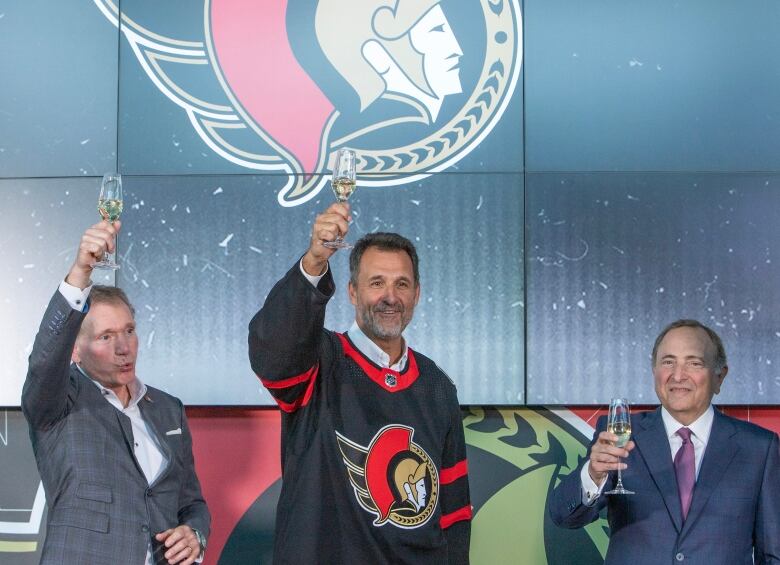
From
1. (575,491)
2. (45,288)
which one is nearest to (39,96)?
(45,288)

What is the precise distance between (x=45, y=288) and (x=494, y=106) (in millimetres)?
1810

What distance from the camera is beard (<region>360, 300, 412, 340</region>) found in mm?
2930

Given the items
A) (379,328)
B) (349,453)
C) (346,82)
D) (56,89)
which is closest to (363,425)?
(349,453)

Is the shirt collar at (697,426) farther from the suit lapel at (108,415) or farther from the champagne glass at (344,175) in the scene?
the suit lapel at (108,415)

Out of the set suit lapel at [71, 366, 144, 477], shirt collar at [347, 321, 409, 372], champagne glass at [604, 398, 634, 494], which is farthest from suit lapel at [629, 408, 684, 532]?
suit lapel at [71, 366, 144, 477]

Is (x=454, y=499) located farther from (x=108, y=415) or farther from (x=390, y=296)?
(x=108, y=415)

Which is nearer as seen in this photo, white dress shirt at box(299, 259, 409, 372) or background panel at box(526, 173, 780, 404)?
white dress shirt at box(299, 259, 409, 372)

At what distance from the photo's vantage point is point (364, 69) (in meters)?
3.88

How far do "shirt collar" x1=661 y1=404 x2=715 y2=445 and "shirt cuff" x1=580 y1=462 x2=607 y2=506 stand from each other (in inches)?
13.1

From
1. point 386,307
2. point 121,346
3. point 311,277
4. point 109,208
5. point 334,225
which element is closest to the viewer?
point 334,225

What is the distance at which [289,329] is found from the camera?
8.15 ft

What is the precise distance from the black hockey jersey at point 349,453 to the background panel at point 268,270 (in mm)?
839

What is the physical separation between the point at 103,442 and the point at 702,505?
5.67 feet

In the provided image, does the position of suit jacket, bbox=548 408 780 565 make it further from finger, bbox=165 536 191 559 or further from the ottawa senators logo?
finger, bbox=165 536 191 559
